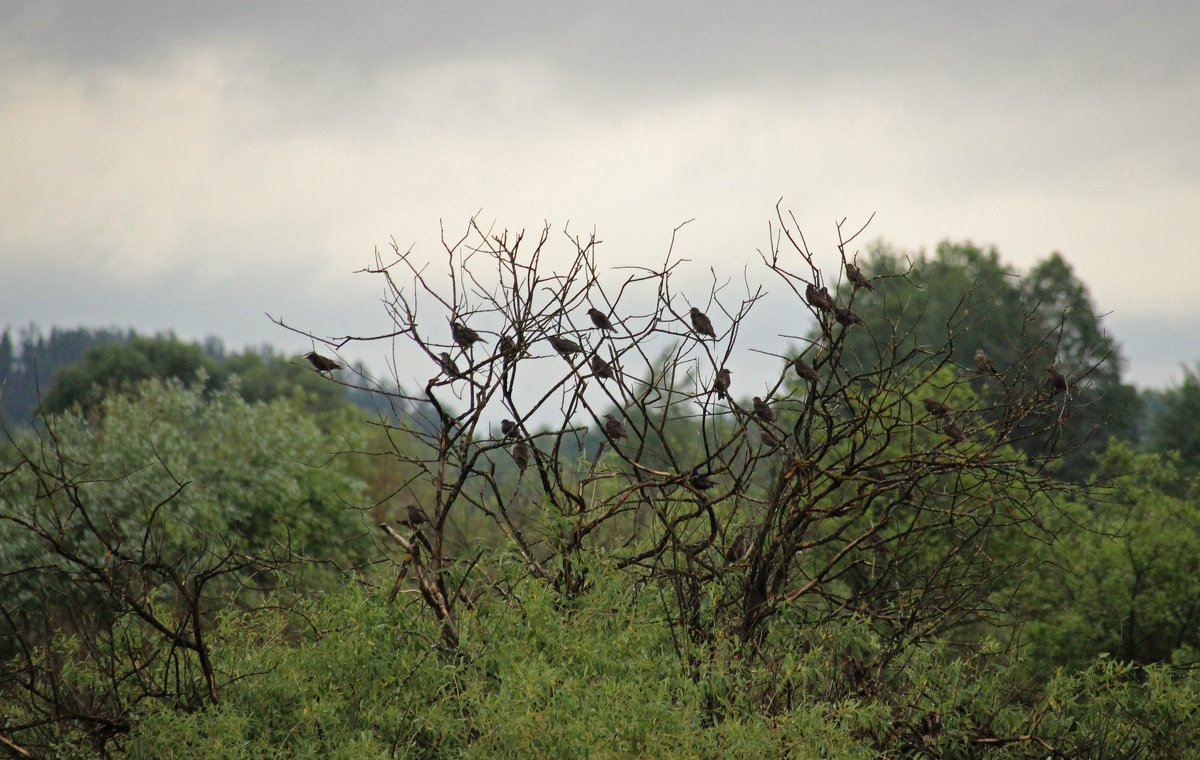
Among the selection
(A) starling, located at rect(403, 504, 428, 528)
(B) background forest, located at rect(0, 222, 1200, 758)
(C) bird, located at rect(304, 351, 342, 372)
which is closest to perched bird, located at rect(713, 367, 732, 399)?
(B) background forest, located at rect(0, 222, 1200, 758)

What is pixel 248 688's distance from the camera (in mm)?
5352

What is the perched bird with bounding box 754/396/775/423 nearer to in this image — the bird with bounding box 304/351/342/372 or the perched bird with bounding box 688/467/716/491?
the perched bird with bounding box 688/467/716/491

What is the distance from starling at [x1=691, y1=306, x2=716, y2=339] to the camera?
5801 mm

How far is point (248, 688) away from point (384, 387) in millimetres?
1488

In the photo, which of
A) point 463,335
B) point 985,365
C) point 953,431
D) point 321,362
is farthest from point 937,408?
point 321,362

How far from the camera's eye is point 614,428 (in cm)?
584

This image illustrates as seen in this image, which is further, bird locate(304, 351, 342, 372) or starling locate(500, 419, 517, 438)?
starling locate(500, 419, 517, 438)

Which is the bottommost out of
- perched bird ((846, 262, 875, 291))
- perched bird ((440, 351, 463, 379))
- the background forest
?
the background forest

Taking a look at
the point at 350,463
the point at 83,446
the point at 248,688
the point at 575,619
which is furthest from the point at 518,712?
the point at 350,463

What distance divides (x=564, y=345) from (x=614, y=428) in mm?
472

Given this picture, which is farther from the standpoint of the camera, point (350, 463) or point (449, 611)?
point (350, 463)

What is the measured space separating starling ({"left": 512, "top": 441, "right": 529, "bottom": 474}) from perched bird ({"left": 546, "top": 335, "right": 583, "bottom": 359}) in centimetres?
52

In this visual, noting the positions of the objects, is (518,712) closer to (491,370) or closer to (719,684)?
(719,684)

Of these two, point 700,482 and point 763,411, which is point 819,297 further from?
point 700,482
